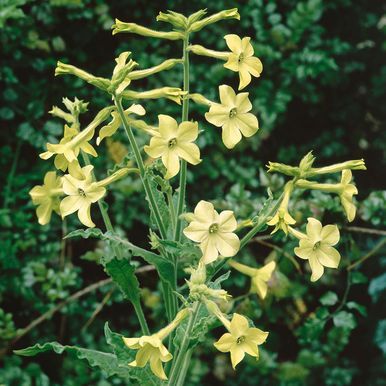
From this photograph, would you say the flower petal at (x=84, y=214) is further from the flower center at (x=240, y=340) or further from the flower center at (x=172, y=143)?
the flower center at (x=240, y=340)

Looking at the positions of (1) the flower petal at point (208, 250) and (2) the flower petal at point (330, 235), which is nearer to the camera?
(1) the flower petal at point (208, 250)

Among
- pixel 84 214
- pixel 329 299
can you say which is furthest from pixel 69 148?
pixel 329 299

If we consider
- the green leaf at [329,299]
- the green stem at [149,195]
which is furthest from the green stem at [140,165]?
the green leaf at [329,299]

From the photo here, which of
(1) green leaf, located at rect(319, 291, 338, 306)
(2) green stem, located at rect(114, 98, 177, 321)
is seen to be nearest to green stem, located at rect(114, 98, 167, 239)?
(2) green stem, located at rect(114, 98, 177, 321)

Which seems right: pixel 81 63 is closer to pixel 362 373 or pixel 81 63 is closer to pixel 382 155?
pixel 382 155

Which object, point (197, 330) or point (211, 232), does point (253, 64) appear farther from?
point (197, 330)

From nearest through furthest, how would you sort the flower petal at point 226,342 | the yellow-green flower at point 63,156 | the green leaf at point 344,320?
the flower petal at point 226,342, the yellow-green flower at point 63,156, the green leaf at point 344,320
